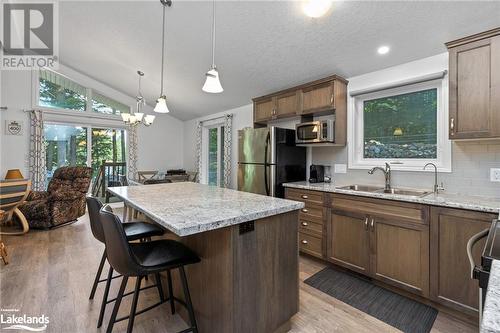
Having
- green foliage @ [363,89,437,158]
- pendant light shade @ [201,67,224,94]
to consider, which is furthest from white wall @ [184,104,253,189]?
pendant light shade @ [201,67,224,94]

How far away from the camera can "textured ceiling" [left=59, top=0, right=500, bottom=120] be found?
2.03m

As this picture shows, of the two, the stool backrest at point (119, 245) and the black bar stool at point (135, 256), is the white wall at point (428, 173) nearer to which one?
the black bar stool at point (135, 256)

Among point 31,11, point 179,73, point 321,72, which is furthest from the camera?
point 179,73

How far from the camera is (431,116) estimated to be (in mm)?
2502

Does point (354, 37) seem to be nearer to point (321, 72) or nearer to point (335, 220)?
point (321, 72)

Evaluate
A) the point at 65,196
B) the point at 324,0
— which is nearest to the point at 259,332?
the point at 324,0

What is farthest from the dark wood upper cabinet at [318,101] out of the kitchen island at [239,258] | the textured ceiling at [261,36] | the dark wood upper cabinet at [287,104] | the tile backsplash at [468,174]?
the kitchen island at [239,258]

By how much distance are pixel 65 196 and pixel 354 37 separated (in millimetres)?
4974

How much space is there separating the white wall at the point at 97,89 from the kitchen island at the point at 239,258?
5.04 meters

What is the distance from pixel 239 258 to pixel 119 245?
25.2 inches

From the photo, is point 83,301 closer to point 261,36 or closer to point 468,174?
point 261,36

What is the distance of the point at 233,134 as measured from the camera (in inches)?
198

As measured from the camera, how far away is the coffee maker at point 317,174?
3256 mm

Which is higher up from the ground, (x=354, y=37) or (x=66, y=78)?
(x=66, y=78)
